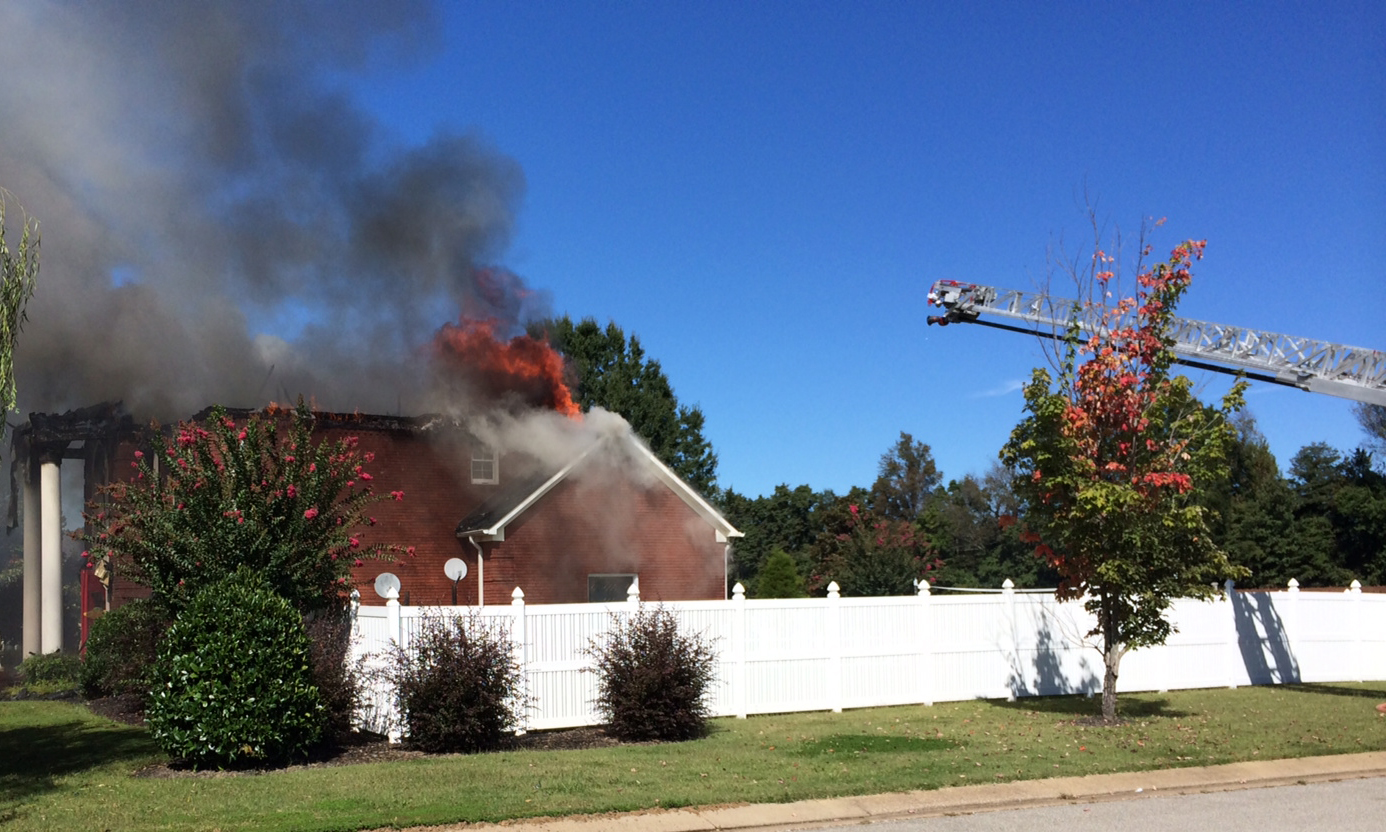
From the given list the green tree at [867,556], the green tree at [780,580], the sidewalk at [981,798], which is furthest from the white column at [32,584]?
the sidewalk at [981,798]

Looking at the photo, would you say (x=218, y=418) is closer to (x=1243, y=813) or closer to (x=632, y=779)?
(x=632, y=779)

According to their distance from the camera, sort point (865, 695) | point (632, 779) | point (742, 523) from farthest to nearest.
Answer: point (742, 523), point (865, 695), point (632, 779)

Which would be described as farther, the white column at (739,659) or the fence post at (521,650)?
the white column at (739,659)

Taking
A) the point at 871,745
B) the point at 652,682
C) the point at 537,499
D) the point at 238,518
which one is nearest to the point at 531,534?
the point at 537,499

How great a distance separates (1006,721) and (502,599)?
39.1ft

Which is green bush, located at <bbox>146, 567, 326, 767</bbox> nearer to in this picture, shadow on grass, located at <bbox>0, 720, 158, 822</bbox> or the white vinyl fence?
shadow on grass, located at <bbox>0, 720, 158, 822</bbox>

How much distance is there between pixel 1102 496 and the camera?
45.8 ft

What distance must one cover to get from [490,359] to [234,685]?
14.5 meters

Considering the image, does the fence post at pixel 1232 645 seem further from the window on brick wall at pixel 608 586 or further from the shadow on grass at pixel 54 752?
the shadow on grass at pixel 54 752

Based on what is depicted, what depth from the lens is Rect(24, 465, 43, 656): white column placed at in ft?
96.1

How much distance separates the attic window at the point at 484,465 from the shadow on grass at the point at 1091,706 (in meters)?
13.1

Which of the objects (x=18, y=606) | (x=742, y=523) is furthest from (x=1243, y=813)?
(x=18, y=606)

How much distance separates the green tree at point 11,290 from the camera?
388 inches

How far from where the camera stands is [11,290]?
10.2m
